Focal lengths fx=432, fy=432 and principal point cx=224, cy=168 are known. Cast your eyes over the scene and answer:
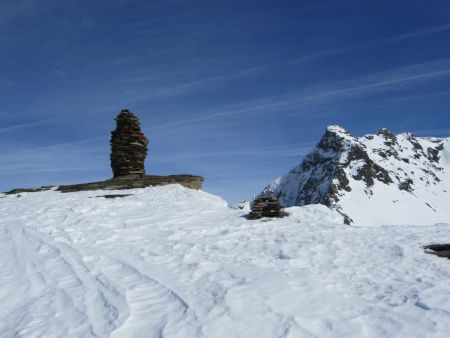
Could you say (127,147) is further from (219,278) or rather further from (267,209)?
(219,278)

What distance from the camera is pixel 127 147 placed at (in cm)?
2197

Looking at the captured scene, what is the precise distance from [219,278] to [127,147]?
14677 mm

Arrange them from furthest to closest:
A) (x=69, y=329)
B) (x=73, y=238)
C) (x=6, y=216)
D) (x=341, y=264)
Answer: (x=6, y=216) < (x=73, y=238) < (x=341, y=264) < (x=69, y=329)

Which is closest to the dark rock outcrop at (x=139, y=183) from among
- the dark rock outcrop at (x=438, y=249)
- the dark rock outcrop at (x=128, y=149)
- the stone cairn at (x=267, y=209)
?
the dark rock outcrop at (x=128, y=149)

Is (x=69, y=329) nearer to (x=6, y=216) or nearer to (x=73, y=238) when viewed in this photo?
(x=73, y=238)

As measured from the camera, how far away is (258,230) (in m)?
12.1

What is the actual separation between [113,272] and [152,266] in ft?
2.73

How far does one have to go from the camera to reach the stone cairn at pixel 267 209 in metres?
13.6

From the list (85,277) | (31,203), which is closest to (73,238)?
(85,277)

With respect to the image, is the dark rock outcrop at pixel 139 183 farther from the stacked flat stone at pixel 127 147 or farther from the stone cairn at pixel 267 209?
the stone cairn at pixel 267 209

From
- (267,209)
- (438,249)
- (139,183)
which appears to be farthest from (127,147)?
(438,249)

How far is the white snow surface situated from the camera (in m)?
6.49

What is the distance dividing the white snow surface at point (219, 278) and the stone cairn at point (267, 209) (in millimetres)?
455

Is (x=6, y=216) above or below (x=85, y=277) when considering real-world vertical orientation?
above
